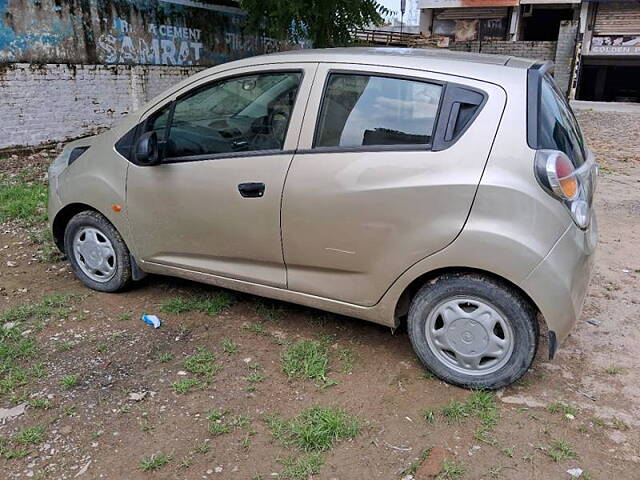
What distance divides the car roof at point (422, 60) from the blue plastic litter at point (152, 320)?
1728mm

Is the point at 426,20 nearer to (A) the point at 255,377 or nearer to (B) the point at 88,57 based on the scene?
(B) the point at 88,57

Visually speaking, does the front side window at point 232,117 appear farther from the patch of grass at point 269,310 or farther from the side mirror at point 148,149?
the patch of grass at point 269,310

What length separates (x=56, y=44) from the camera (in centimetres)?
870

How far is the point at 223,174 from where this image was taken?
3.14 metres

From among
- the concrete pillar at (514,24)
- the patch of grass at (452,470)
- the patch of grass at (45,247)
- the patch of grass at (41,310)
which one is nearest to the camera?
the patch of grass at (452,470)

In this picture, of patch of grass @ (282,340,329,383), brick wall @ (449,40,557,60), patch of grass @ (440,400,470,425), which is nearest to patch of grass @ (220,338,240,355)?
patch of grass @ (282,340,329,383)

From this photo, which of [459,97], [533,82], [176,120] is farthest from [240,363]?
[533,82]

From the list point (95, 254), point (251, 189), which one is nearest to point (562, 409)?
point (251, 189)

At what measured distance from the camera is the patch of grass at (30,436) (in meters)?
2.43

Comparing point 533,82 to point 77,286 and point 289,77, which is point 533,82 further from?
point 77,286

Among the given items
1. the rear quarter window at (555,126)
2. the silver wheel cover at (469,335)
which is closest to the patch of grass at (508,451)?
the silver wheel cover at (469,335)

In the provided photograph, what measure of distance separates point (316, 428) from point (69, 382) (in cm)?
138

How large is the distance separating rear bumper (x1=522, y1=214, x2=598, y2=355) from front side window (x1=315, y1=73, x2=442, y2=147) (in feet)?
2.69

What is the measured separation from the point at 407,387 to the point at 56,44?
859cm
